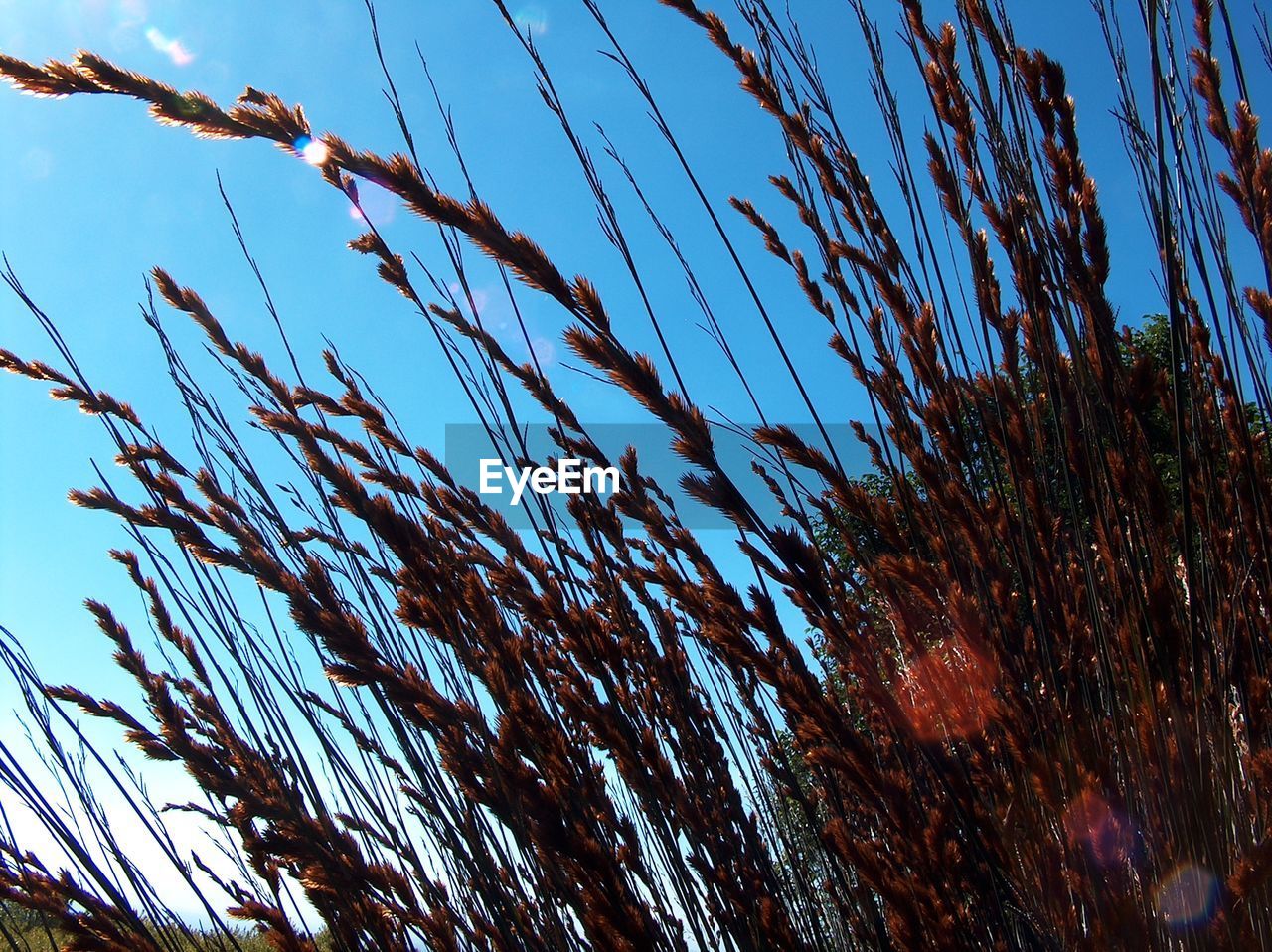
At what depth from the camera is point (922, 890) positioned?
38.0 inches

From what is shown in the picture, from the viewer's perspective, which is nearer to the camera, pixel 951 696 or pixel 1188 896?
pixel 1188 896

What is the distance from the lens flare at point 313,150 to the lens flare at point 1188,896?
121cm

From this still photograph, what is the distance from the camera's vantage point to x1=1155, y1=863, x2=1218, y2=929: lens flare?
0.90 meters

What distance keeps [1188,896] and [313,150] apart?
1.24 metres

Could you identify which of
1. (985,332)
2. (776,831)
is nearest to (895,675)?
(985,332)

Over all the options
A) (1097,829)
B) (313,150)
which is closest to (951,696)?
(1097,829)

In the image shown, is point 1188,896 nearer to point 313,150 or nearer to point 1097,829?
point 1097,829

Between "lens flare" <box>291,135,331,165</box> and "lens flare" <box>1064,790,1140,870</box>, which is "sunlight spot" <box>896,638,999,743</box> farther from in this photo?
"lens flare" <box>291,135,331,165</box>

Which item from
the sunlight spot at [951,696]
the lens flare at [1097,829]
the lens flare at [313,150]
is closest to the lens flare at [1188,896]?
the lens flare at [1097,829]

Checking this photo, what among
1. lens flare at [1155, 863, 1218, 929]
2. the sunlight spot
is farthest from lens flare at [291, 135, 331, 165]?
lens flare at [1155, 863, 1218, 929]

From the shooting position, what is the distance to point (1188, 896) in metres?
0.93

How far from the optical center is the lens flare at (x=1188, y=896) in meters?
0.90

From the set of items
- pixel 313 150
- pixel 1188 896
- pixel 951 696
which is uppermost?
pixel 313 150

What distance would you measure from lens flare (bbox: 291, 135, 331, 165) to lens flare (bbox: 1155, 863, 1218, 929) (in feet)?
3.95
